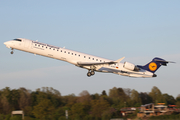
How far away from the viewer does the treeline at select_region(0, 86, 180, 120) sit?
44281 mm

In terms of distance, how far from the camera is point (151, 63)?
128 feet

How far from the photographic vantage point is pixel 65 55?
33906 mm

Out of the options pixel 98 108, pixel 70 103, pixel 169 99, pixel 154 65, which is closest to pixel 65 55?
pixel 154 65

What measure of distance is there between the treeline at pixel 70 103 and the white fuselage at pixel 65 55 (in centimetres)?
1010

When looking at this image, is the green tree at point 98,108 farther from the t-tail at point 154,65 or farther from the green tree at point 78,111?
the t-tail at point 154,65

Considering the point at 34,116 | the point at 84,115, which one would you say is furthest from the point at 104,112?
the point at 34,116

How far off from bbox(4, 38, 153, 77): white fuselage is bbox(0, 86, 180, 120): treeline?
10103 mm

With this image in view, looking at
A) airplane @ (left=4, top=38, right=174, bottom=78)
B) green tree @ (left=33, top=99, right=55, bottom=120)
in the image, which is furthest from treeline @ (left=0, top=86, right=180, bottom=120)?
airplane @ (left=4, top=38, right=174, bottom=78)

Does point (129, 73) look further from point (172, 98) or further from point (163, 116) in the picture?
point (172, 98)

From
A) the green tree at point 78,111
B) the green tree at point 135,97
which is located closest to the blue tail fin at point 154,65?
the green tree at point 78,111

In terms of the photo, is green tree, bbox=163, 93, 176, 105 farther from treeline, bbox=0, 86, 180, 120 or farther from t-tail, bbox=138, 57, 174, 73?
t-tail, bbox=138, 57, 174, 73

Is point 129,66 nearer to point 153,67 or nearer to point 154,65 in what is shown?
point 153,67

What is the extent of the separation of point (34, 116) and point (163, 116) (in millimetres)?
22845

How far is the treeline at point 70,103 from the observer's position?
145 ft
